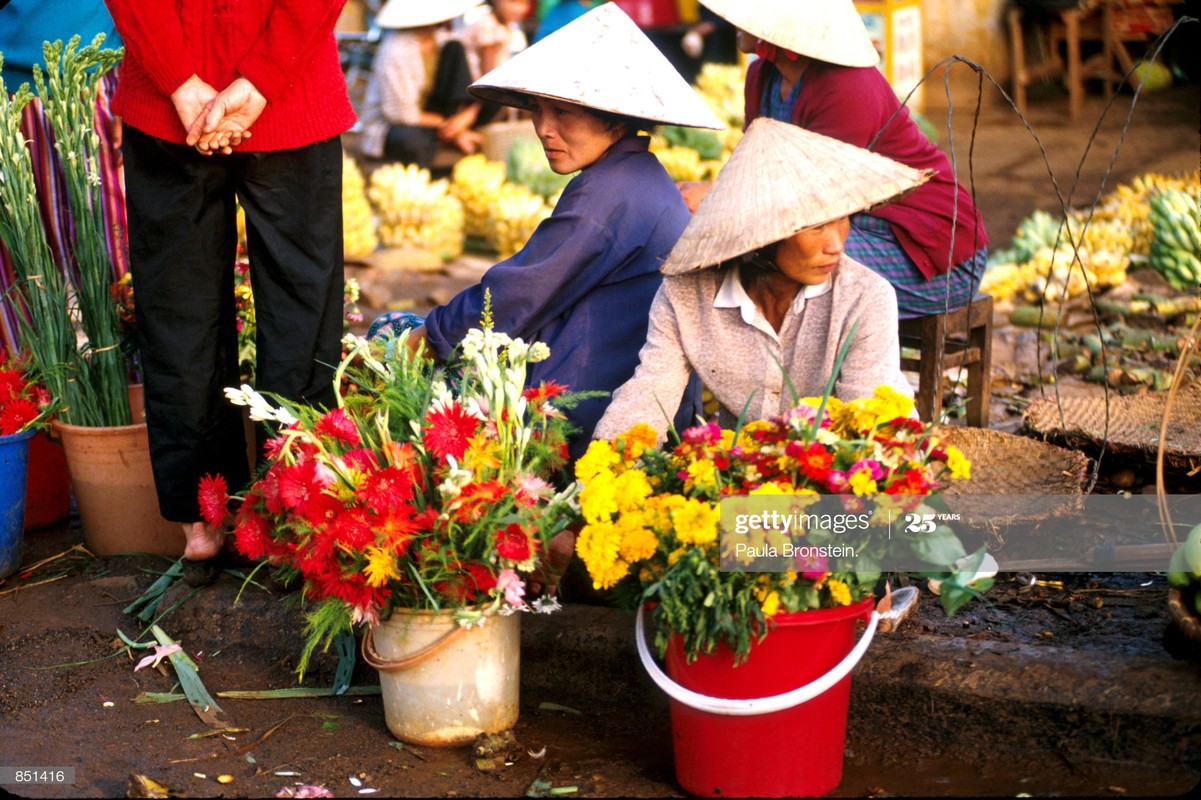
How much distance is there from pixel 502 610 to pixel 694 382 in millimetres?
1006

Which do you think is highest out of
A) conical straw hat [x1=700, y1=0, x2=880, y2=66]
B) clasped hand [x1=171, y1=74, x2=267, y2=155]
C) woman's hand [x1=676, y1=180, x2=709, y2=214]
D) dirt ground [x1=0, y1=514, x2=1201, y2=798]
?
conical straw hat [x1=700, y1=0, x2=880, y2=66]

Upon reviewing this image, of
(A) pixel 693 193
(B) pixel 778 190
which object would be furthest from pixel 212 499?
(A) pixel 693 193

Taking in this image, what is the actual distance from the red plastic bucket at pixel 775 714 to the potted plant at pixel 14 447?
1.90 m

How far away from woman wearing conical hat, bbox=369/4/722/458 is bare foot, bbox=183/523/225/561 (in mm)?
700

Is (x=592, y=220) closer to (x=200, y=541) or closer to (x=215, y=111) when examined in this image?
(x=215, y=111)

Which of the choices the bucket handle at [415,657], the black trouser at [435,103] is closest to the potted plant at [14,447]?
the bucket handle at [415,657]

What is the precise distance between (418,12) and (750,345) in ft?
18.5

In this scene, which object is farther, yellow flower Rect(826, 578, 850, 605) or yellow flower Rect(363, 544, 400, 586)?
yellow flower Rect(363, 544, 400, 586)

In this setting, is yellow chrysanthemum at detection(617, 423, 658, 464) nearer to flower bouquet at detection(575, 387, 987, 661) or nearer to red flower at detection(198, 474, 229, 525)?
flower bouquet at detection(575, 387, 987, 661)

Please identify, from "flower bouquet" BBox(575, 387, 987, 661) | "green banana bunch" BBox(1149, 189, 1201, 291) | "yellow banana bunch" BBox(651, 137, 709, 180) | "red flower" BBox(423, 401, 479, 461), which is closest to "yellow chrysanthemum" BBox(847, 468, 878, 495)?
"flower bouquet" BBox(575, 387, 987, 661)

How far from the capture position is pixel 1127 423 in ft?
11.1

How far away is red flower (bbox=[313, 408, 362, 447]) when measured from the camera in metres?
2.29

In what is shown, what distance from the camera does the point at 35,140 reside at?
3654mm

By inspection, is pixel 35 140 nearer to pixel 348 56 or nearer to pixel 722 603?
pixel 722 603
